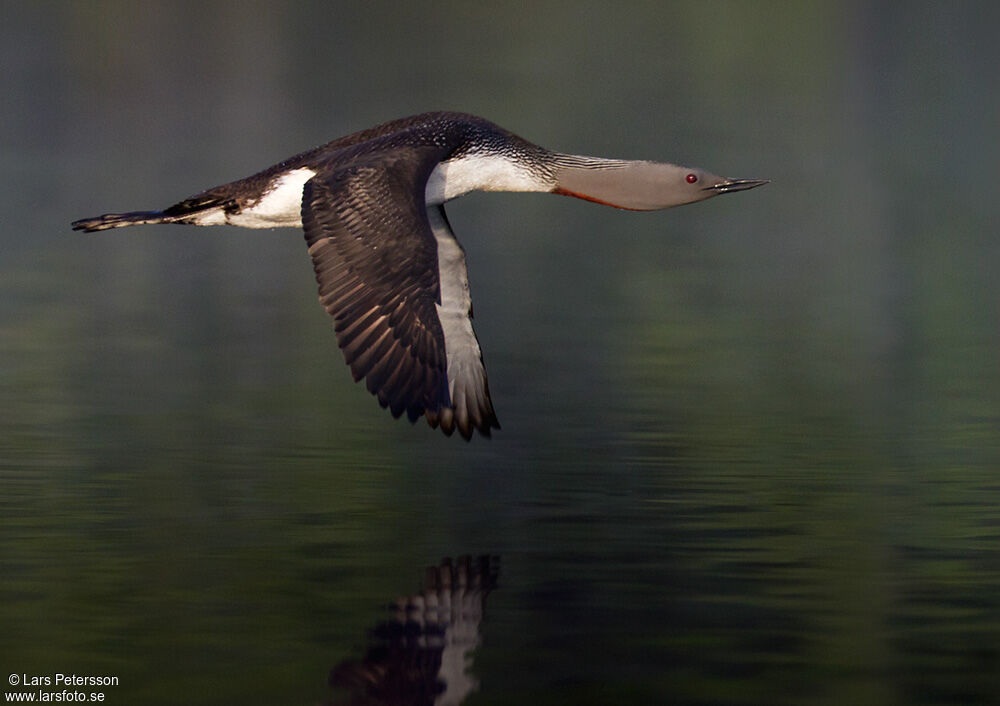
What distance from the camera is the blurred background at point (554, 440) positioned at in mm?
8953

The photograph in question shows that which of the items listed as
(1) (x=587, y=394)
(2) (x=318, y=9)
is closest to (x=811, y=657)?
(1) (x=587, y=394)

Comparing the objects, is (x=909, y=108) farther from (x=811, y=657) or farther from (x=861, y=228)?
(x=811, y=657)

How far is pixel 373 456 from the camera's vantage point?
1284 centimetres

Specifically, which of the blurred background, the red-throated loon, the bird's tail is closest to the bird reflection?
the blurred background

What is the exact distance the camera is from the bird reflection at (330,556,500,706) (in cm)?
821

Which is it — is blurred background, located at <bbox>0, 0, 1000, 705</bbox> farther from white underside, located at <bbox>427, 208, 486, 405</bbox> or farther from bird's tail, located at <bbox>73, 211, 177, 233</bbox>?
bird's tail, located at <bbox>73, 211, 177, 233</bbox>

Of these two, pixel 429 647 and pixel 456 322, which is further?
pixel 456 322

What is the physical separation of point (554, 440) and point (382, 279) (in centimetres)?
327

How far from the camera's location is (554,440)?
13383 millimetres

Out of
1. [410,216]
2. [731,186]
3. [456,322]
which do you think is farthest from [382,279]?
[731,186]

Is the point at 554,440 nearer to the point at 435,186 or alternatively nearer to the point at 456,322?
the point at 456,322

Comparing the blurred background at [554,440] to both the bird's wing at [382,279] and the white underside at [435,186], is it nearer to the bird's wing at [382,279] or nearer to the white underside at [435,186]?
the bird's wing at [382,279]

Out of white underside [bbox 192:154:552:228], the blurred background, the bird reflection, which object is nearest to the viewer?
the bird reflection

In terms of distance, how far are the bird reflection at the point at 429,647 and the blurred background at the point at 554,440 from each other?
12 cm
